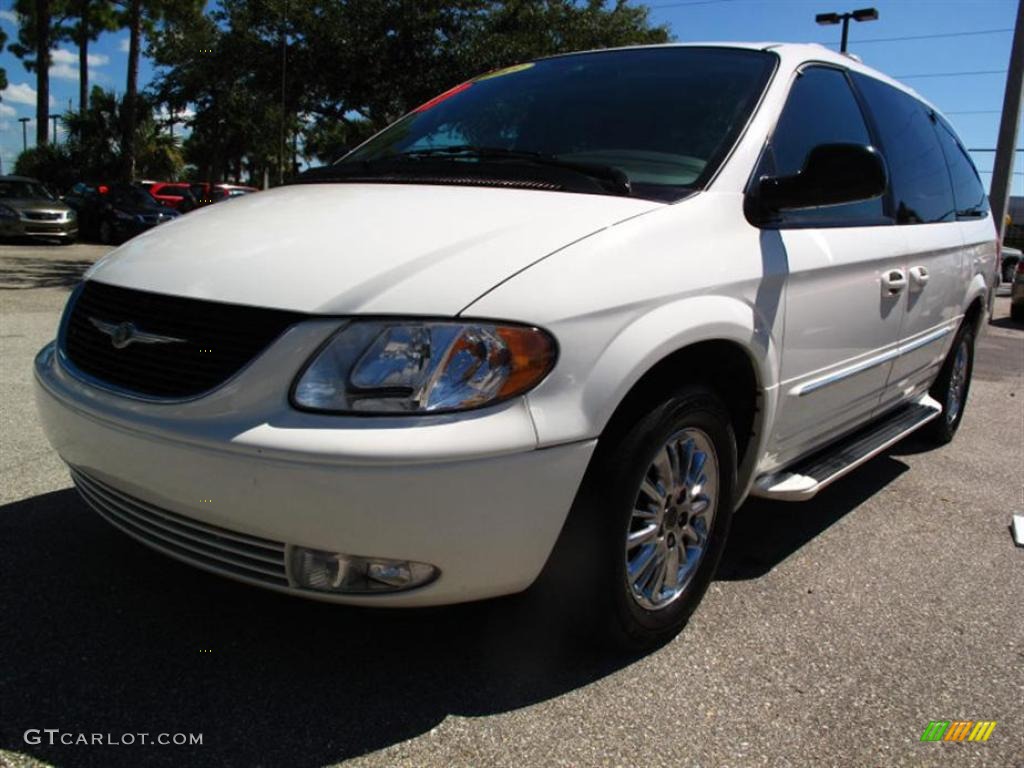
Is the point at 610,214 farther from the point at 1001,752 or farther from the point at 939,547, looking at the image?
the point at 939,547

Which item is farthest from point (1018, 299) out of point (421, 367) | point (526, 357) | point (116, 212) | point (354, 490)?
point (116, 212)

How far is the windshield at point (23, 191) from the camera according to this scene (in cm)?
1805

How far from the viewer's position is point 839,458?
3318 mm

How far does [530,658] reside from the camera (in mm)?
2436

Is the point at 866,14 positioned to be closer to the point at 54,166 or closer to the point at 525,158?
the point at 525,158

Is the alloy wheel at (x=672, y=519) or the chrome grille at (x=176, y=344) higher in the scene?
the chrome grille at (x=176, y=344)

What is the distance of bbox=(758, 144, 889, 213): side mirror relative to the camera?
8.49 ft

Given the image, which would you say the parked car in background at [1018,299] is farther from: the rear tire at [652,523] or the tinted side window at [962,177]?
the rear tire at [652,523]

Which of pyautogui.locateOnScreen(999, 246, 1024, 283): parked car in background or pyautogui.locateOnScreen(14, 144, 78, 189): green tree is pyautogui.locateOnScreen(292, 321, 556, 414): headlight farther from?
pyautogui.locateOnScreen(14, 144, 78, 189): green tree

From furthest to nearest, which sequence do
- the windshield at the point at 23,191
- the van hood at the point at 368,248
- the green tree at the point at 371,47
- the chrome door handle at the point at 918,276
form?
→ the windshield at the point at 23,191
the green tree at the point at 371,47
the chrome door handle at the point at 918,276
the van hood at the point at 368,248

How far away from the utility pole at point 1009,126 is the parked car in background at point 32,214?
1724 cm

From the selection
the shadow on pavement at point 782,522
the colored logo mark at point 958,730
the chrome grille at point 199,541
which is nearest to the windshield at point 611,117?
the chrome grille at point 199,541

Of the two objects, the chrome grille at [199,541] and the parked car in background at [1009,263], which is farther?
the parked car in background at [1009,263]

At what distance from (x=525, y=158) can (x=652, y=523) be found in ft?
4.07
